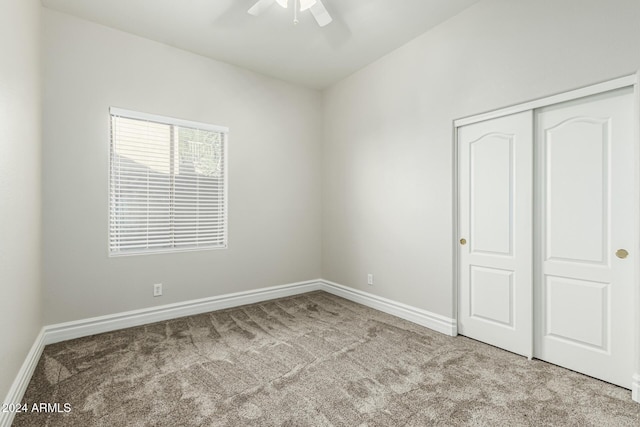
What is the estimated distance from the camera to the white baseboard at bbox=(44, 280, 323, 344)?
9.36 ft

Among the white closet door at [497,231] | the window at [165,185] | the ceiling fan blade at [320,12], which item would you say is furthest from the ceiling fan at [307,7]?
the white closet door at [497,231]

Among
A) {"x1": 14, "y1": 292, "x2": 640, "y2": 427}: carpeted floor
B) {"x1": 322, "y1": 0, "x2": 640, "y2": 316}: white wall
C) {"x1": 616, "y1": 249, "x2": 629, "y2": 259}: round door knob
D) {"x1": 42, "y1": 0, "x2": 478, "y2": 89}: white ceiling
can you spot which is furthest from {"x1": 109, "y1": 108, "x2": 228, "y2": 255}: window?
{"x1": 616, "y1": 249, "x2": 629, "y2": 259}: round door knob

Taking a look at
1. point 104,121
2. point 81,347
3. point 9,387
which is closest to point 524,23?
point 104,121

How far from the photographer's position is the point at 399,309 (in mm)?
3490

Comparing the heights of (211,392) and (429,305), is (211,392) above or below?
below

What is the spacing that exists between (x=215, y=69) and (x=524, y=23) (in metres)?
3.20

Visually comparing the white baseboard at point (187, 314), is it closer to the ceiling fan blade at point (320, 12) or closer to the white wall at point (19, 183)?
the white wall at point (19, 183)

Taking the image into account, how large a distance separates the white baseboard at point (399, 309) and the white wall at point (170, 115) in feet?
2.07

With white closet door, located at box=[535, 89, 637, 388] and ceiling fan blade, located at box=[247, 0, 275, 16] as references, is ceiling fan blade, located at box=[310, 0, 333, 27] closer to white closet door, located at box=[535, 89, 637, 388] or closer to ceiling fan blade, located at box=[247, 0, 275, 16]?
ceiling fan blade, located at box=[247, 0, 275, 16]

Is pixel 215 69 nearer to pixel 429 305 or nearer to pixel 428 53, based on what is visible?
pixel 428 53

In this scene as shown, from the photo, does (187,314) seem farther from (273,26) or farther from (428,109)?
(428,109)

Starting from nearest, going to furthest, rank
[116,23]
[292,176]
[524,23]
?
[524,23] < [116,23] < [292,176]

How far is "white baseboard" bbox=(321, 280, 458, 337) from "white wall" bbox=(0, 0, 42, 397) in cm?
321

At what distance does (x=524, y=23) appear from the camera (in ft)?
Result: 8.14
